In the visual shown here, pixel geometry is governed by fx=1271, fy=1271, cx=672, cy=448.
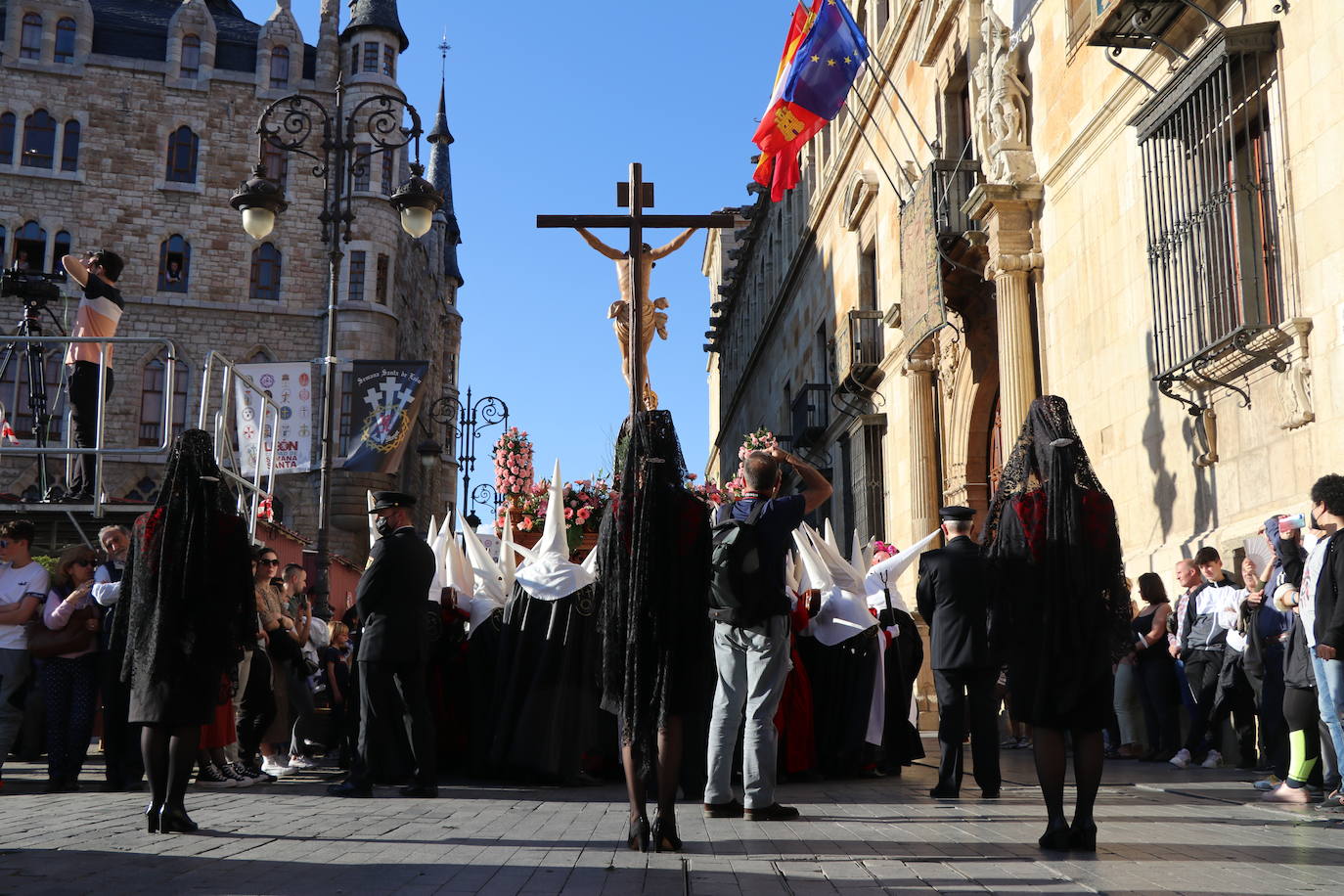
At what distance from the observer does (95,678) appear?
8812 mm

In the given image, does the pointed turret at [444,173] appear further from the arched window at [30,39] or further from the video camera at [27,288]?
the video camera at [27,288]

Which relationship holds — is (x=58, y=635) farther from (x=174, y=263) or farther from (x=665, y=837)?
(x=174, y=263)

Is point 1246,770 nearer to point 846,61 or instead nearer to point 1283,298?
point 1283,298

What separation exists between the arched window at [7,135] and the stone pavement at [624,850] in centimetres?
3777

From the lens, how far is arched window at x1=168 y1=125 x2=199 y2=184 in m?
41.7

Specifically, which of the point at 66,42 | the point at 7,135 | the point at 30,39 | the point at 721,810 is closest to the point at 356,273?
the point at 7,135

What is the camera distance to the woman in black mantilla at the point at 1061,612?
5680mm

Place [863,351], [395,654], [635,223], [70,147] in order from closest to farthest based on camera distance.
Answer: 1. [395,654]
2. [635,223]
3. [863,351]
4. [70,147]

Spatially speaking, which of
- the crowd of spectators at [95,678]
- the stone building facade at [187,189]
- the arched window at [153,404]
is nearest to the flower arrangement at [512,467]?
the crowd of spectators at [95,678]

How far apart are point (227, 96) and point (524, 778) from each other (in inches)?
1512

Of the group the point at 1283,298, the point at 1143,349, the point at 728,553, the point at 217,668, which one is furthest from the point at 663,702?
the point at 1143,349

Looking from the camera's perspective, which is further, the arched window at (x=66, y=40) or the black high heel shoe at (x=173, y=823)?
the arched window at (x=66, y=40)

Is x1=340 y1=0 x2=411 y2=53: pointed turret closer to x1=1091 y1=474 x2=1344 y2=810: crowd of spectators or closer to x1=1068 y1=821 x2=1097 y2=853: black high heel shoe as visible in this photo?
x1=1091 y1=474 x2=1344 y2=810: crowd of spectators

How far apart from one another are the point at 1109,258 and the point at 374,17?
121ft
